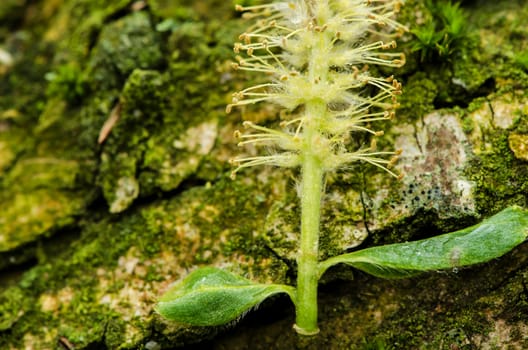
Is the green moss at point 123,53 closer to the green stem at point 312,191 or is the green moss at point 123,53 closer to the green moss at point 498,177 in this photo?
the green stem at point 312,191

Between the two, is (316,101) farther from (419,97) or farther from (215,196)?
(215,196)

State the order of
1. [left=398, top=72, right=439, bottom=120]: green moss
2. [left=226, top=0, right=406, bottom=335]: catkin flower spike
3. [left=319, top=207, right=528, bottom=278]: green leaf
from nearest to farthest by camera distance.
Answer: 1. [left=319, top=207, right=528, bottom=278]: green leaf
2. [left=226, top=0, right=406, bottom=335]: catkin flower spike
3. [left=398, top=72, right=439, bottom=120]: green moss

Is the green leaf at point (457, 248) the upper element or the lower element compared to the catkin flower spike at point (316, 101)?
lower

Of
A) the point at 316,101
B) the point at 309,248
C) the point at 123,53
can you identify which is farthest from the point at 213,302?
the point at 123,53

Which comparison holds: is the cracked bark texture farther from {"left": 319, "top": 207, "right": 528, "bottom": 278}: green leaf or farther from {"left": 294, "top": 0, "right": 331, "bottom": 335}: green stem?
{"left": 319, "top": 207, "right": 528, "bottom": 278}: green leaf

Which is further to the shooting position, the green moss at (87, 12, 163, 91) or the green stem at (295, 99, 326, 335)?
the green moss at (87, 12, 163, 91)

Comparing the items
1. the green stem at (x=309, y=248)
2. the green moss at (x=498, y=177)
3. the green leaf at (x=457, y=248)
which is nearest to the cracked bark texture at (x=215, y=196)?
the green moss at (x=498, y=177)

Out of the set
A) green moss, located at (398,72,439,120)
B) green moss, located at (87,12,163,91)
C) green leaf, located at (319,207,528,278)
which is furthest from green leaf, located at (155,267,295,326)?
green moss, located at (87,12,163,91)
